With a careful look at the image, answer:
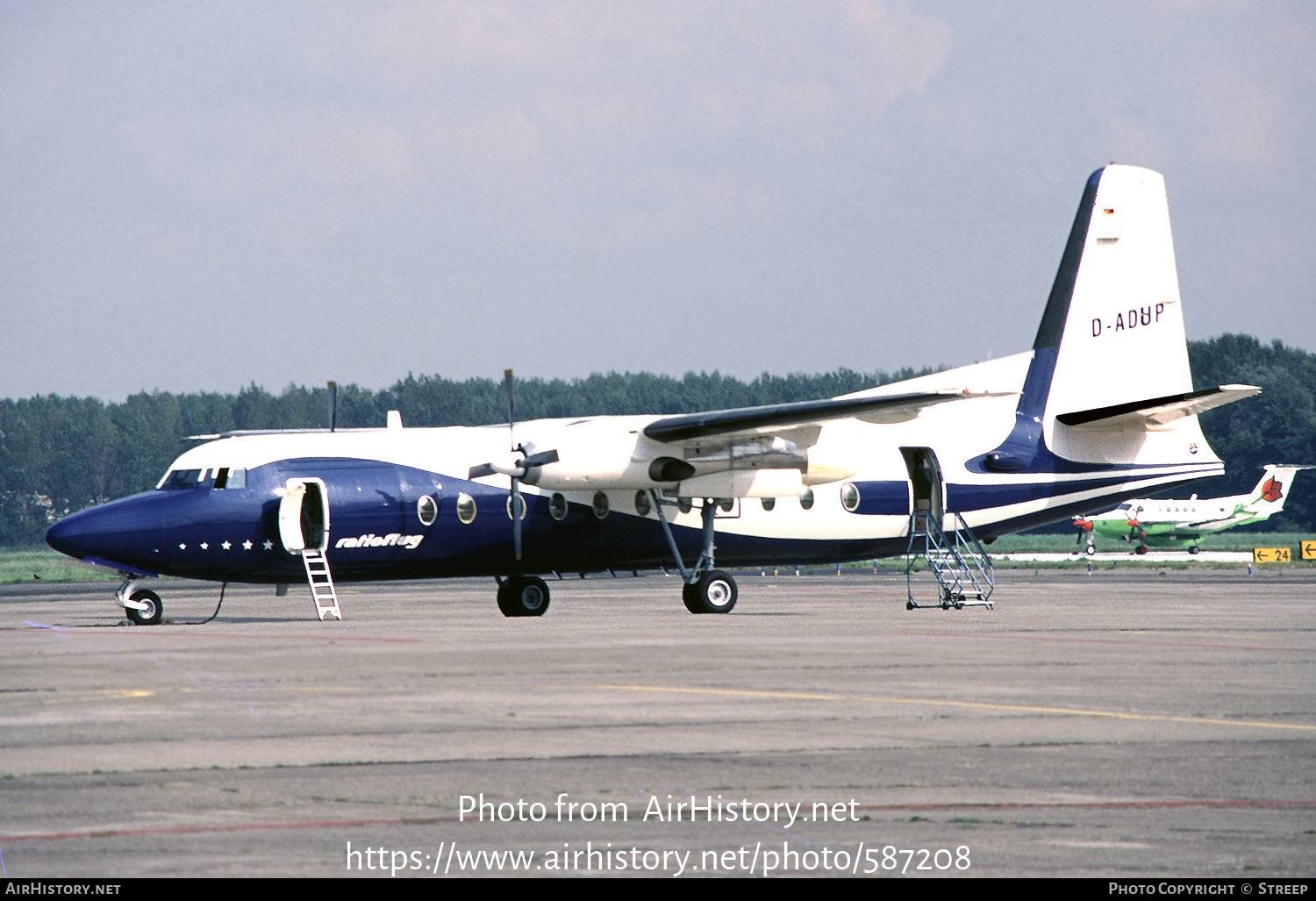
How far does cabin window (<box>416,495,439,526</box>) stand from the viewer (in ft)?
88.3

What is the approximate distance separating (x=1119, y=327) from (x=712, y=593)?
11.1 metres

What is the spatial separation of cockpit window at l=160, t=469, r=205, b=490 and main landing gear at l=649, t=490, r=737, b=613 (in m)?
8.04

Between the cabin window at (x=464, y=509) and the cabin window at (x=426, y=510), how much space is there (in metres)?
0.41

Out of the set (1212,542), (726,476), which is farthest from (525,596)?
(1212,542)

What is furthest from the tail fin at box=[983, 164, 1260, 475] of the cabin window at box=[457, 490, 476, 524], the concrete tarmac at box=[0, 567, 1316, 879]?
the cabin window at box=[457, 490, 476, 524]

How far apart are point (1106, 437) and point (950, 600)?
5033 mm

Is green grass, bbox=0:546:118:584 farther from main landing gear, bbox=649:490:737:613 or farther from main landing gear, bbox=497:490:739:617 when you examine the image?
main landing gear, bbox=649:490:737:613

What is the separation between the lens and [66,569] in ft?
264

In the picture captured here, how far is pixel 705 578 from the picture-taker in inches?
1106

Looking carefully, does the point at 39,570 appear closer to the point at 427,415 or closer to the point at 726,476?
the point at 726,476

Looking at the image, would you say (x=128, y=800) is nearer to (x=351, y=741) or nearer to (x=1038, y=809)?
(x=351, y=741)

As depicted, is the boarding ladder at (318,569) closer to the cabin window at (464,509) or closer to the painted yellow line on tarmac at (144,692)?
the cabin window at (464,509)

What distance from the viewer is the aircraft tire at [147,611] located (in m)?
26.4

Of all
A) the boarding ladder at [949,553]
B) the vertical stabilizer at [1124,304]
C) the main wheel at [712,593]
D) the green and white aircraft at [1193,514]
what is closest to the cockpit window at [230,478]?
the main wheel at [712,593]
